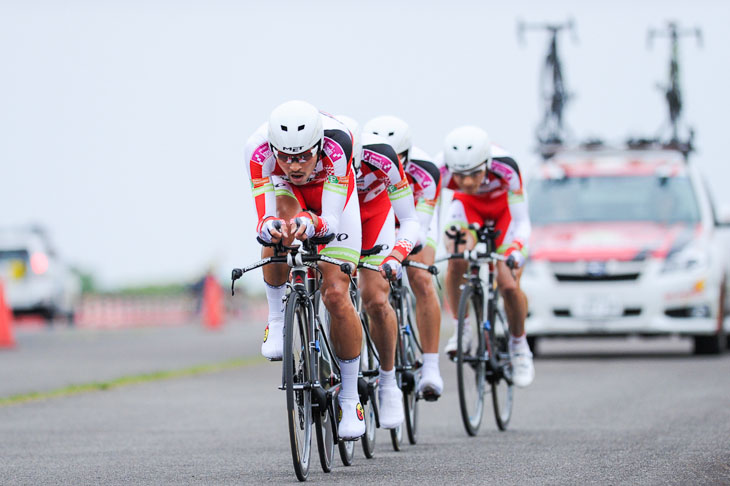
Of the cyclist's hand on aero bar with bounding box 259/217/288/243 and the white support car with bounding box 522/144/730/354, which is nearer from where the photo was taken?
the cyclist's hand on aero bar with bounding box 259/217/288/243

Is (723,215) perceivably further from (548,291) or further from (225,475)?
(225,475)

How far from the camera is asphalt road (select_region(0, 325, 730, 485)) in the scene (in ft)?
28.0

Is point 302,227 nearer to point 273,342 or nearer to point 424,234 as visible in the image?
point 273,342

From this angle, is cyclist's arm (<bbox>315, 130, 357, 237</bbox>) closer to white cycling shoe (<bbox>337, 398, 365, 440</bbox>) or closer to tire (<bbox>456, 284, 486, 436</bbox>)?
white cycling shoe (<bbox>337, 398, 365, 440</bbox>)

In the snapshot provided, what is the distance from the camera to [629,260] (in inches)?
749

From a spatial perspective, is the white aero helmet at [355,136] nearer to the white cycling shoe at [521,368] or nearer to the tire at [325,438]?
the tire at [325,438]

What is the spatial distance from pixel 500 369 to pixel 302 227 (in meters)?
3.95

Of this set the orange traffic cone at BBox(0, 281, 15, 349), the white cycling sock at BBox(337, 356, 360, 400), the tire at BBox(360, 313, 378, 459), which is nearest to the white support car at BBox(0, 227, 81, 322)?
the orange traffic cone at BBox(0, 281, 15, 349)

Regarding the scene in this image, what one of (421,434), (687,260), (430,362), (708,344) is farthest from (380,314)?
(708,344)

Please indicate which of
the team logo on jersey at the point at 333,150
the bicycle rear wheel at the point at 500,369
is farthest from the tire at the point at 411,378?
the team logo on jersey at the point at 333,150

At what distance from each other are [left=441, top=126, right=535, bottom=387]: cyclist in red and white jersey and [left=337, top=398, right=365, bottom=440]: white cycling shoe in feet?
8.62

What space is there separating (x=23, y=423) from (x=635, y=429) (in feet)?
14.7

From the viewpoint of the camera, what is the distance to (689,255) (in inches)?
754

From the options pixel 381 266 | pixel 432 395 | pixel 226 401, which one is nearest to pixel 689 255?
pixel 226 401
